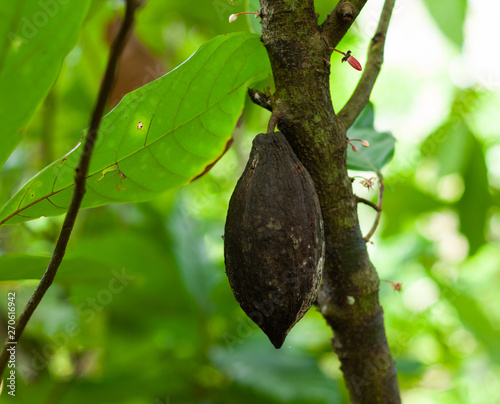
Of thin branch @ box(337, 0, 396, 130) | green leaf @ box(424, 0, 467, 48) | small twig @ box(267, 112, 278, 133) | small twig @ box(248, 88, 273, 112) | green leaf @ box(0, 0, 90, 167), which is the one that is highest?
green leaf @ box(424, 0, 467, 48)

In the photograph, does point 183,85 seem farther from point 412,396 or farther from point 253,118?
point 412,396

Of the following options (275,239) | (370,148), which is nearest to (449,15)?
(370,148)

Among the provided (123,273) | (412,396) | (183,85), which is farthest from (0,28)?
(412,396)

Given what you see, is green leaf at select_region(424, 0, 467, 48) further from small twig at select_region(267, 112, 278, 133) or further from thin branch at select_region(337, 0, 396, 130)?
small twig at select_region(267, 112, 278, 133)

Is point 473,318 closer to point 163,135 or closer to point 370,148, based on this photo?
point 370,148

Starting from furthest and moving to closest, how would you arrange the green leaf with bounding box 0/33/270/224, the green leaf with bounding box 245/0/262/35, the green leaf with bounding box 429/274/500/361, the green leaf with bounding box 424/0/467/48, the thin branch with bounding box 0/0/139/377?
the green leaf with bounding box 429/274/500/361 → the green leaf with bounding box 424/0/467/48 → the green leaf with bounding box 245/0/262/35 → the green leaf with bounding box 0/33/270/224 → the thin branch with bounding box 0/0/139/377

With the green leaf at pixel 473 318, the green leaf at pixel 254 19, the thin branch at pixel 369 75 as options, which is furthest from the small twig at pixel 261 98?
the green leaf at pixel 473 318

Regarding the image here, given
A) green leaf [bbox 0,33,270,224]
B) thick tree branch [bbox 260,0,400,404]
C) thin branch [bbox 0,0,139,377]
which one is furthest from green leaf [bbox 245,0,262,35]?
thin branch [bbox 0,0,139,377]
